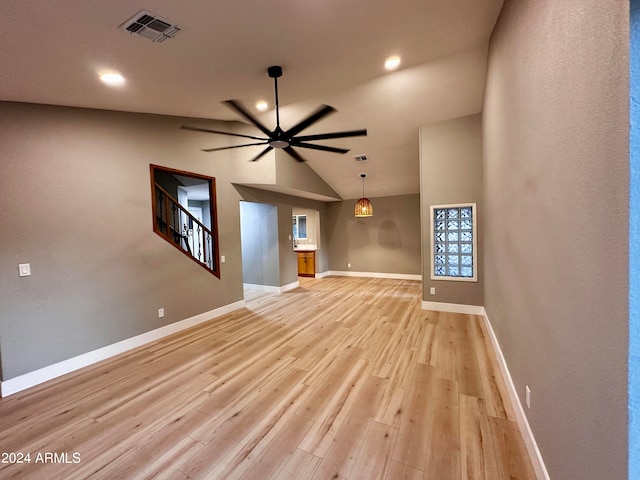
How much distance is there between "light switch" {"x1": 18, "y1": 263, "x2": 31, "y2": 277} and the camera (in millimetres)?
2627

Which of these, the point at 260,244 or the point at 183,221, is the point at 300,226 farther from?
the point at 183,221

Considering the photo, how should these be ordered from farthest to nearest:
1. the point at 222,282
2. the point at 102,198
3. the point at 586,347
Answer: the point at 222,282 < the point at 102,198 < the point at 586,347

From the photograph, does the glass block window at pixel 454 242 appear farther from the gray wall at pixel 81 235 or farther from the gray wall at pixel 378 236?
the gray wall at pixel 81 235

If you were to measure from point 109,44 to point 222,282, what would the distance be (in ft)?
11.6

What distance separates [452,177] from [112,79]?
463 centimetres

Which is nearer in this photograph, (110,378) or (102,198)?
(110,378)

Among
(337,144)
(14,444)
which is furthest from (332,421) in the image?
(337,144)

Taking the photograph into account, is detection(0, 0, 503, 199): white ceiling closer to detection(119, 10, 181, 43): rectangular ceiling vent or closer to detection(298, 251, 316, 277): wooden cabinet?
detection(119, 10, 181, 43): rectangular ceiling vent

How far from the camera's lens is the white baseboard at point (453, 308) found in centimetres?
439

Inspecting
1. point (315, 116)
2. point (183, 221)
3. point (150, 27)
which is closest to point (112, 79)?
point (150, 27)

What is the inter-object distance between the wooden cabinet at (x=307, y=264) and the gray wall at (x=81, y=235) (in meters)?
4.64

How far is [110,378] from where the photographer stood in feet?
9.01

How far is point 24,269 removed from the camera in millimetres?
2648

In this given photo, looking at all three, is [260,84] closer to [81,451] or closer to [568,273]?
[568,273]
